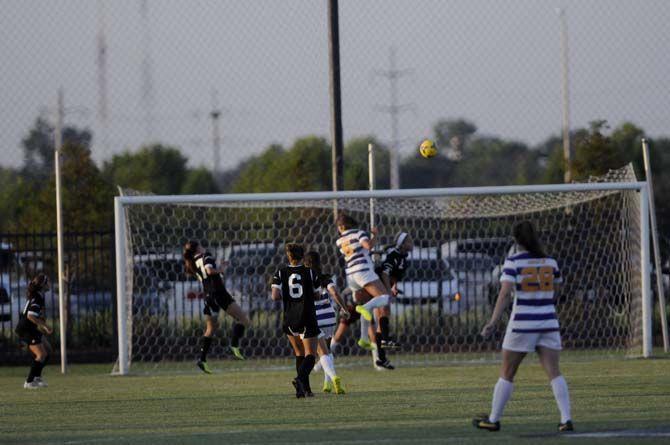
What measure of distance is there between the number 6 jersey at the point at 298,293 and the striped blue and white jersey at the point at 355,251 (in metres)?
2.87

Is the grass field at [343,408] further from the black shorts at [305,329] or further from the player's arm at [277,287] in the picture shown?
the player's arm at [277,287]

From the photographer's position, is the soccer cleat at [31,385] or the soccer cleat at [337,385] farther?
the soccer cleat at [31,385]

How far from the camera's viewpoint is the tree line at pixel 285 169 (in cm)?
2280

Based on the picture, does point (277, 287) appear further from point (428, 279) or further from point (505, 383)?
point (428, 279)

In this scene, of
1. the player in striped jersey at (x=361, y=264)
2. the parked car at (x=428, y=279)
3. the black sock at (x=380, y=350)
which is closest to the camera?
the player in striped jersey at (x=361, y=264)

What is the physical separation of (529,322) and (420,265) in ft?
38.3

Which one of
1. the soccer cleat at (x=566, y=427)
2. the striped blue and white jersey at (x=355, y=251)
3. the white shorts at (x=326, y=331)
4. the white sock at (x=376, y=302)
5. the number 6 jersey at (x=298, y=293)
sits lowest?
the soccer cleat at (x=566, y=427)

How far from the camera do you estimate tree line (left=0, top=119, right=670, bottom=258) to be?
2280 cm

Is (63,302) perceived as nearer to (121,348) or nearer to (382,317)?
(121,348)

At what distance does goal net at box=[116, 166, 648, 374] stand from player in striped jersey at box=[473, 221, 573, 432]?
9.22 m

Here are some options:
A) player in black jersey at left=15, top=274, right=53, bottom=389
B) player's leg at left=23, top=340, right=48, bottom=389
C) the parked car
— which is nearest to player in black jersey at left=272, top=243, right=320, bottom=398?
player in black jersey at left=15, top=274, right=53, bottom=389

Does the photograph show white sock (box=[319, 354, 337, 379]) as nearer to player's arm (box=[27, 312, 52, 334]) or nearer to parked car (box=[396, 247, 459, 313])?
player's arm (box=[27, 312, 52, 334])

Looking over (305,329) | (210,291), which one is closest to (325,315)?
(305,329)

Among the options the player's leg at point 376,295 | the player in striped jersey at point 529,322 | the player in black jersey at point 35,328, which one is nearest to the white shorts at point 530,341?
the player in striped jersey at point 529,322
